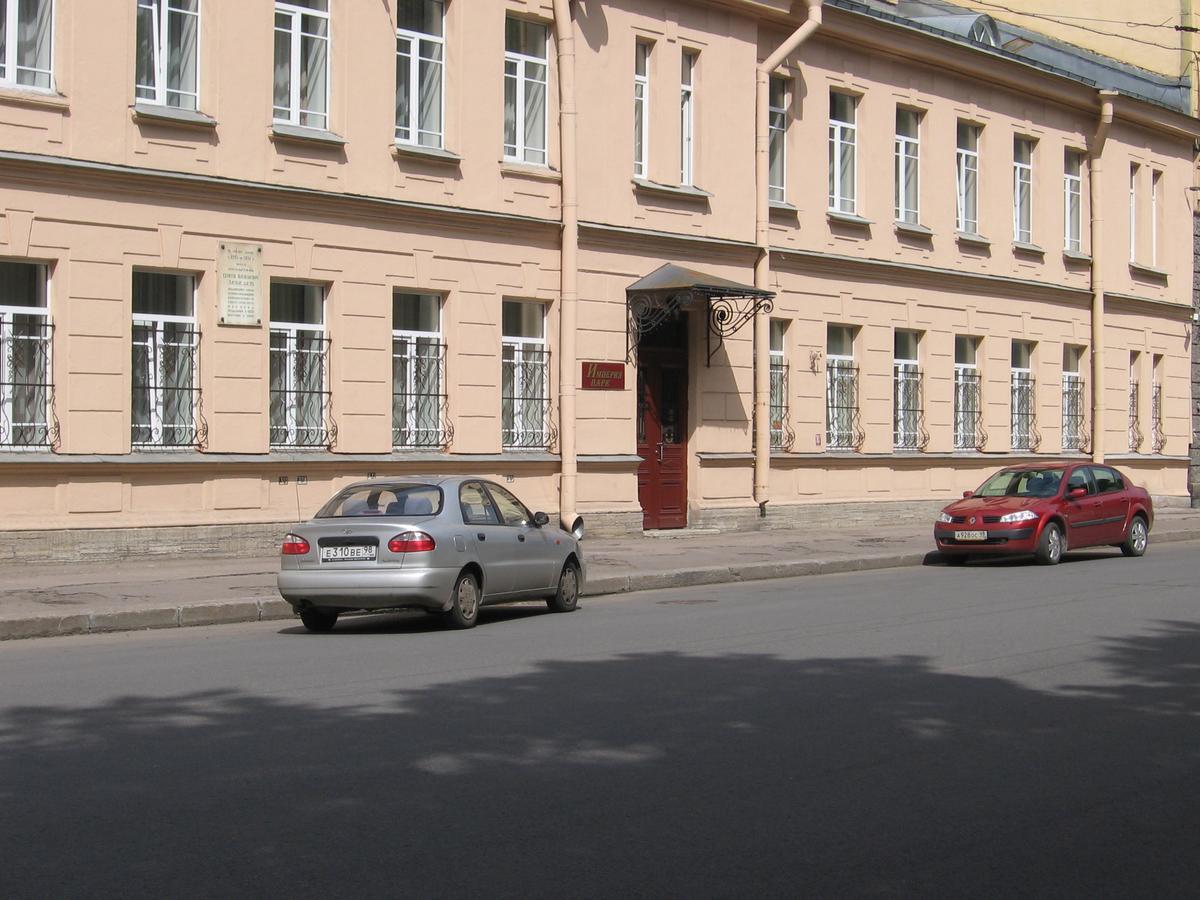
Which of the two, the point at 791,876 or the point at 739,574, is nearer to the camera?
the point at 791,876

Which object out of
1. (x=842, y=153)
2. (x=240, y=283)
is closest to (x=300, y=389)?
(x=240, y=283)

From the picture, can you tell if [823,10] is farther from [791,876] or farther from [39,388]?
[791,876]

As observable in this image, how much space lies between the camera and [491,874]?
5551 mm

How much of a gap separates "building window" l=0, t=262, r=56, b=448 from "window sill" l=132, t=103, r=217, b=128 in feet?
7.32

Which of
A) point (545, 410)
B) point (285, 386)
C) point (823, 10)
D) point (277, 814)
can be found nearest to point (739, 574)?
point (545, 410)

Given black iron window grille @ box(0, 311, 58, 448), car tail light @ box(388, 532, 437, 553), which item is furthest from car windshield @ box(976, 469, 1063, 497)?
black iron window grille @ box(0, 311, 58, 448)

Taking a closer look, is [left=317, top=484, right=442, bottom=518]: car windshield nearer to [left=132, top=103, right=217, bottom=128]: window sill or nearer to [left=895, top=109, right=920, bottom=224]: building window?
[left=132, top=103, right=217, bottom=128]: window sill

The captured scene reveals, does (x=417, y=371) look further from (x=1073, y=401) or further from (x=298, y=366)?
(x=1073, y=401)

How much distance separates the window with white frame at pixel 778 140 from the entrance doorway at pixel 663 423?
3203mm

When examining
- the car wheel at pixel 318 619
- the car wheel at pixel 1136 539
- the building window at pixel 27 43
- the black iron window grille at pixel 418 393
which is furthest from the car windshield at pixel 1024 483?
the building window at pixel 27 43

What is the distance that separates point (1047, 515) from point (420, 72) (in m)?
10.7

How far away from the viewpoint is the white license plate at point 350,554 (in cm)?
1319

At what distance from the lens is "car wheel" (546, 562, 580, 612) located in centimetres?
1532

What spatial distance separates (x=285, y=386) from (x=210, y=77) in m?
3.97
